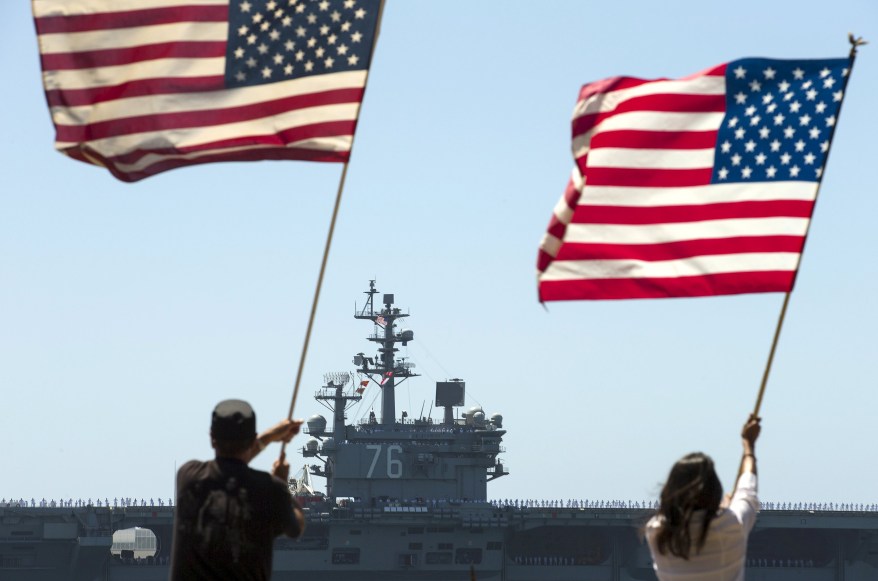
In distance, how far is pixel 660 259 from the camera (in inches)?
336

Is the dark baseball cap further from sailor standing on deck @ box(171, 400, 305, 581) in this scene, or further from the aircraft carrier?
the aircraft carrier

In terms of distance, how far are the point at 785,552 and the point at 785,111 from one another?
5677 cm

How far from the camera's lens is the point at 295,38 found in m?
8.48

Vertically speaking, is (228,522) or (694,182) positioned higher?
(694,182)

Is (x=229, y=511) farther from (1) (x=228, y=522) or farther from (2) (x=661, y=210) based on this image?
(2) (x=661, y=210)

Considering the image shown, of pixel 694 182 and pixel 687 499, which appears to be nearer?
pixel 687 499

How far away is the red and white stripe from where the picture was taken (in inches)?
331


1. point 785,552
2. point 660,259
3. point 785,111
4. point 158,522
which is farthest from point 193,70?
point 785,552

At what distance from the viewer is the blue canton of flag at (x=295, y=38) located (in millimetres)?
8438

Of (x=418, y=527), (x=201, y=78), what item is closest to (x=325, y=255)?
(x=201, y=78)

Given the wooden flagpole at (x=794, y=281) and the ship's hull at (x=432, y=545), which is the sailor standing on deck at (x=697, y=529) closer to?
the wooden flagpole at (x=794, y=281)

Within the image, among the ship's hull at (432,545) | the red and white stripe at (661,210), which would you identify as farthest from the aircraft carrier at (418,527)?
the red and white stripe at (661,210)

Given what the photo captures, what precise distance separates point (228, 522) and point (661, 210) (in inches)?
157

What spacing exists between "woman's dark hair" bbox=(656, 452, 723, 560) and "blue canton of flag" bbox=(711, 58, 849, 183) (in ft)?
11.4
